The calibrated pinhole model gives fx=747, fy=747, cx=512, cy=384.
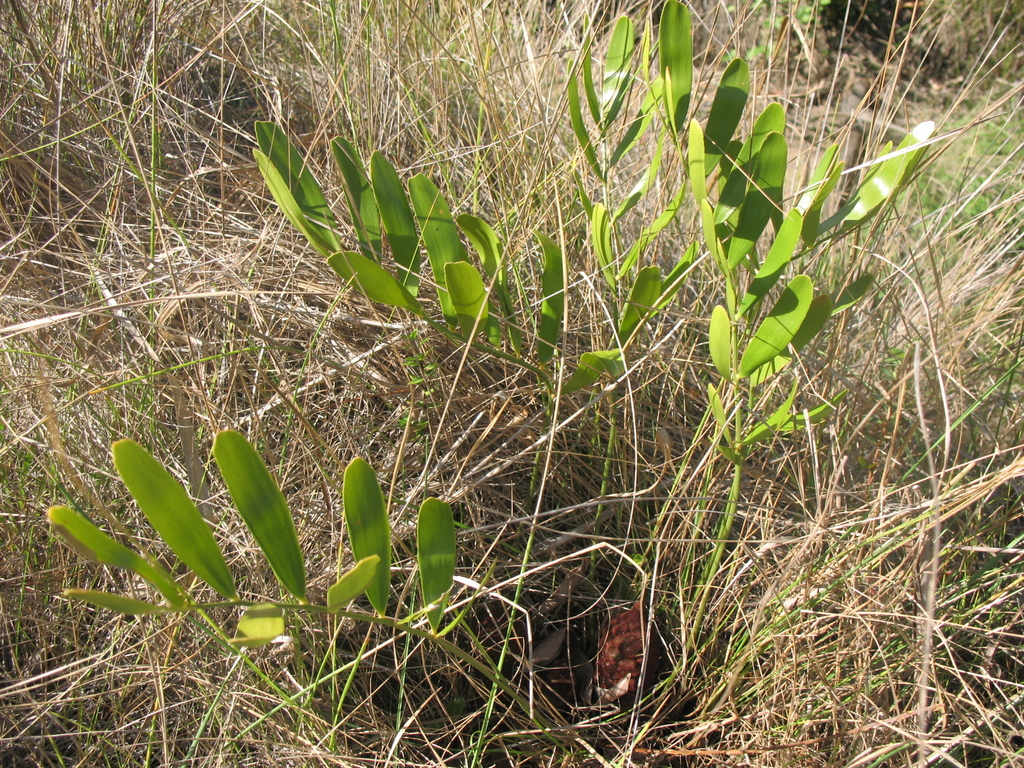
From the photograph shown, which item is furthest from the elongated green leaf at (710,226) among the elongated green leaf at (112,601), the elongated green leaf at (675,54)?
the elongated green leaf at (112,601)

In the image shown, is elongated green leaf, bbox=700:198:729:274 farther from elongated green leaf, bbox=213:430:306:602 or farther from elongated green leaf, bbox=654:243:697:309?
elongated green leaf, bbox=213:430:306:602

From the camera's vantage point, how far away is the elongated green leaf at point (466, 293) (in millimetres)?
633

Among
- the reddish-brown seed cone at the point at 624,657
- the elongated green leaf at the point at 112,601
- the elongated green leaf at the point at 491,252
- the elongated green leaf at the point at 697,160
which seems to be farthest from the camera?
the reddish-brown seed cone at the point at 624,657

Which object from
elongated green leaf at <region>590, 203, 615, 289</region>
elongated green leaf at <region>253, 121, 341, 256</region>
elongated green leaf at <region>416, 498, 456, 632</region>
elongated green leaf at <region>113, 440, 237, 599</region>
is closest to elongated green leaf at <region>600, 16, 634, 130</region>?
elongated green leaf at <region>590, 203, 615, 289</region>

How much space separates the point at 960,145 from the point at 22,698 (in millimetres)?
3481

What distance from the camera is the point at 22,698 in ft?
2.78

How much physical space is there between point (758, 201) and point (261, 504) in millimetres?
495

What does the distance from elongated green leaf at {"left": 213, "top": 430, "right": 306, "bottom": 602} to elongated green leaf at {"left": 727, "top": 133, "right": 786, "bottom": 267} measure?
45cm

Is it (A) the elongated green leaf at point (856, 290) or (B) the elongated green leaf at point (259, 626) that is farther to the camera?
(A) the elongated green leaf at point (856, 290)

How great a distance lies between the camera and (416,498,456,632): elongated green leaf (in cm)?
55

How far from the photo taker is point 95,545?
1.35 ft

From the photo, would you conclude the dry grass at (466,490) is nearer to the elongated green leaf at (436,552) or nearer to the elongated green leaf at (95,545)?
the elongated green leaf at (436,552)

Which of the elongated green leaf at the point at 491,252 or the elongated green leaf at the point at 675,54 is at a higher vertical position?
the elongated green leaf at the point at 675,54

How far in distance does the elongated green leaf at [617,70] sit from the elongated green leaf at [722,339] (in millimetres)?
267
